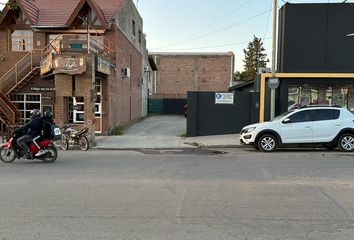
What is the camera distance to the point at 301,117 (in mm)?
15195

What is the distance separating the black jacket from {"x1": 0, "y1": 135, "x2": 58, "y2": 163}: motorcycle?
0.84ft

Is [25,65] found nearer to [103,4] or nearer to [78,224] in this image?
[103,4]

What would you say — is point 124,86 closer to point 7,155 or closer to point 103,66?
point 103,66

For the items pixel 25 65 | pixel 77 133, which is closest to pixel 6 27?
pixel 25 65

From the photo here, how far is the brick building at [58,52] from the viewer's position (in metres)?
21.0

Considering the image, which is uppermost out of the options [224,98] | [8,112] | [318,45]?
[318,45]

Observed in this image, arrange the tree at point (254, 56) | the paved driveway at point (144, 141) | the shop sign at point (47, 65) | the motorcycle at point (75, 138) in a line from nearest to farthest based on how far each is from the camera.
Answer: the motorcycle at point (75, 138)
the paved driveway at point (144, 141)
the shop sign at point (47, 65)
the tree at point (254, 56)

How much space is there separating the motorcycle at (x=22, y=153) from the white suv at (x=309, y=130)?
7292mm

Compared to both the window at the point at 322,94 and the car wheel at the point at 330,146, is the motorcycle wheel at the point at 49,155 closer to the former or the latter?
the car wheel at the point at 330,146

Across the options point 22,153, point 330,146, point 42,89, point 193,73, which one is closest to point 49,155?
point 22,153

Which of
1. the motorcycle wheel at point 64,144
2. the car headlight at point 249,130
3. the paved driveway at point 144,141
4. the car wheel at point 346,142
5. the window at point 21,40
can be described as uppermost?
the window at point 21,40

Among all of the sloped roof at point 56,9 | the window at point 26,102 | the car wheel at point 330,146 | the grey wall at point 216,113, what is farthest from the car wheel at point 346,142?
the window at point 26,102

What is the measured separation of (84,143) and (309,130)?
8563mm

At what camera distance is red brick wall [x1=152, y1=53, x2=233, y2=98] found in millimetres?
56094
